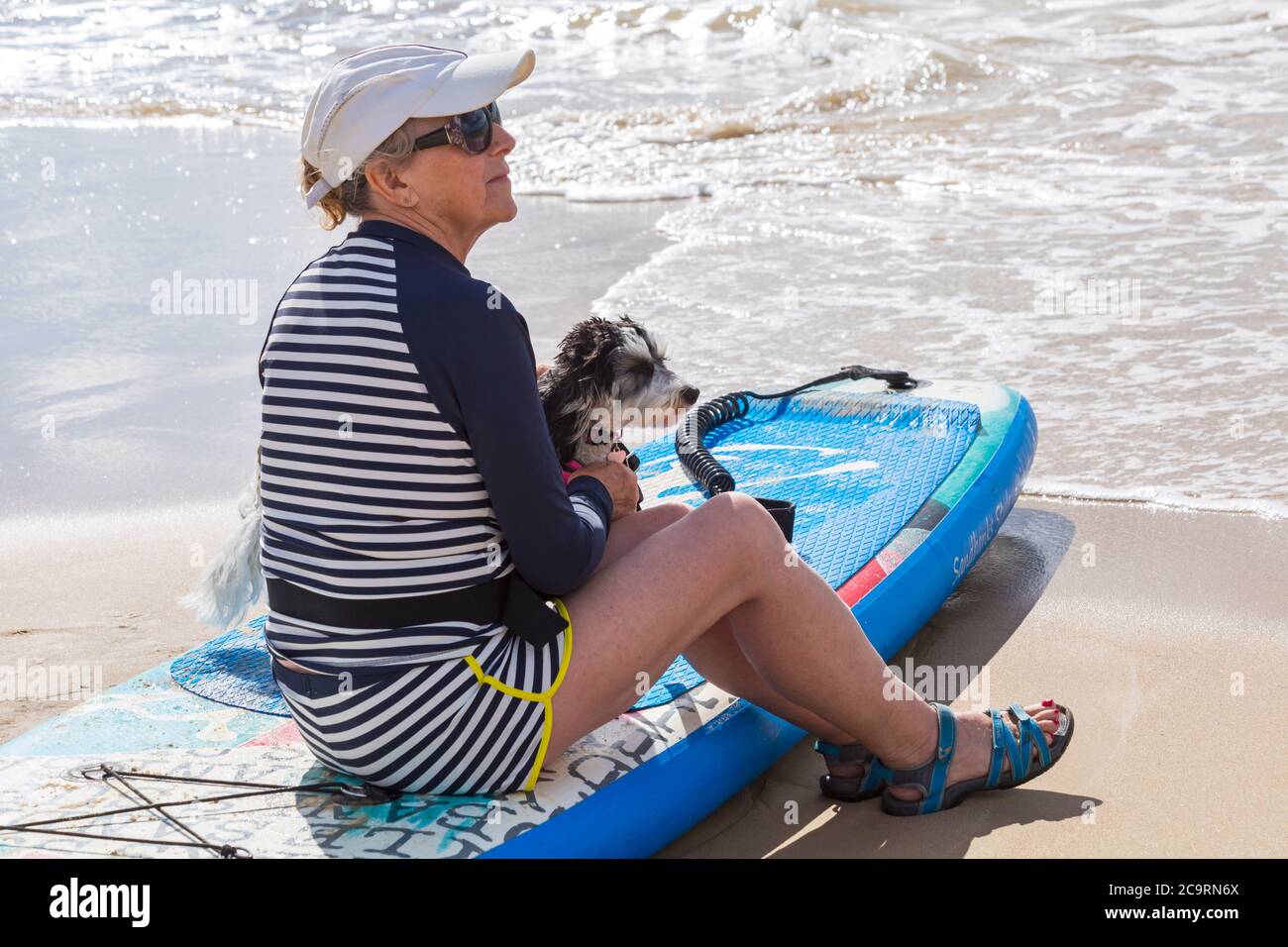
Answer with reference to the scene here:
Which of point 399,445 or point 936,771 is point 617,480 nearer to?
point 399,445

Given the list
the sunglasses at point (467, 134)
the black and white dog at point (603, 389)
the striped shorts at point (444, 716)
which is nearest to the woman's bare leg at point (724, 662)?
the black and white dog at point (603, 389)

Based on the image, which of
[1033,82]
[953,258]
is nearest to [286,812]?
[953,258]

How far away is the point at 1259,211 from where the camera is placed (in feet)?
25.4

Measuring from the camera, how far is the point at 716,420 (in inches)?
183

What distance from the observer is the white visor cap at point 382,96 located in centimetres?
239

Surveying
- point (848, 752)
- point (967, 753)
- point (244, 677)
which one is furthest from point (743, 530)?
point (244, 677)

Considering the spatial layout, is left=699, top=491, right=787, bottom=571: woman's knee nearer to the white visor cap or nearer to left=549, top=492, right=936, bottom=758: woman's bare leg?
left=549, top=492, right=936, bottom=758: woman's bare leg

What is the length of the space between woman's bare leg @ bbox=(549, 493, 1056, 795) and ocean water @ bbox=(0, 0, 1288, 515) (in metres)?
2.24

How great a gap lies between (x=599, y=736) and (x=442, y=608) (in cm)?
62

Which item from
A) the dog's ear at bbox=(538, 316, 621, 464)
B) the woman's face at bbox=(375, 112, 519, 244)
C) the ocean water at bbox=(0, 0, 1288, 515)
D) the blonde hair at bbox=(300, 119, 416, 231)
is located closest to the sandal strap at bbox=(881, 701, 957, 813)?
the dog's ear at bbox=(538, 316, 621, 464)

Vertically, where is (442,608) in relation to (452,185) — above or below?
below

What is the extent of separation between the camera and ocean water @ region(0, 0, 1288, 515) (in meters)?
5.67

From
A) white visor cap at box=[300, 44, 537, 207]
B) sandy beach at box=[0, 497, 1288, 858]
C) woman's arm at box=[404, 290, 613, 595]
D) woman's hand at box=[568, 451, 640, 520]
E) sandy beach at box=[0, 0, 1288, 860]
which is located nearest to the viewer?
woman's arm at box=[404, 290, 613, 595]
